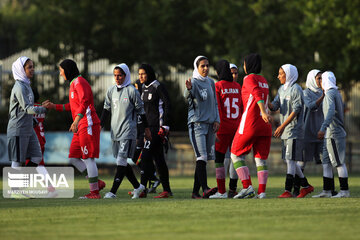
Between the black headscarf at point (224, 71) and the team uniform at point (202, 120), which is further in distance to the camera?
the black headscarf at point (224, 71)

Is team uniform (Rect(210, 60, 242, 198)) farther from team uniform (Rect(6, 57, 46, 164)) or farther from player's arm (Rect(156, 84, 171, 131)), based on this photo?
team uniform (Rect(6, 57, 46, 164))

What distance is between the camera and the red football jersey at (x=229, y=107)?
547 inches

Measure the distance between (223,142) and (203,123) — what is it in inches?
22.0

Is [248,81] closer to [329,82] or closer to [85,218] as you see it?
→ [329,82]

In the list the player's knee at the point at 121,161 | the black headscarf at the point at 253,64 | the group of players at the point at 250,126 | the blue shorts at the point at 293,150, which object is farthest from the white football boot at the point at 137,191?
the black headscarf at the point at 253,64

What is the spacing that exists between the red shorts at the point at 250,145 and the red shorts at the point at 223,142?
68cm

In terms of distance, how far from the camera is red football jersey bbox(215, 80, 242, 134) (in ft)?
45.5

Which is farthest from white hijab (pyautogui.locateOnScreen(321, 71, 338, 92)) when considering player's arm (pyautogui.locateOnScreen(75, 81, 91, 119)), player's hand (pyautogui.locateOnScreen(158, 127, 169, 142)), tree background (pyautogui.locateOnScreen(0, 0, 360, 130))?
tree background (pyautogui.locateOnScreen(0, 0, 360, 130))

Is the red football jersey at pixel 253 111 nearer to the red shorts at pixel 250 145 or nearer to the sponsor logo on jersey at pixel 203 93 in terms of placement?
the red shorts at pixel 250 145

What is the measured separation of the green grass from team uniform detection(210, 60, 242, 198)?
0.96 meters

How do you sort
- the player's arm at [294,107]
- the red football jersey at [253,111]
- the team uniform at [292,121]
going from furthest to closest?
the team uniform at [292,121] < the player's arm at [294,107] < the red football jersey at [253,111]

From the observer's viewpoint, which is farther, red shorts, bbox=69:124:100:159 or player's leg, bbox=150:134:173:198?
player's leg, bbox=150:134:173:198

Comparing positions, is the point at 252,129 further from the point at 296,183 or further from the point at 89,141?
the point at 89,141

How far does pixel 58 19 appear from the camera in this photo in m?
40.5
